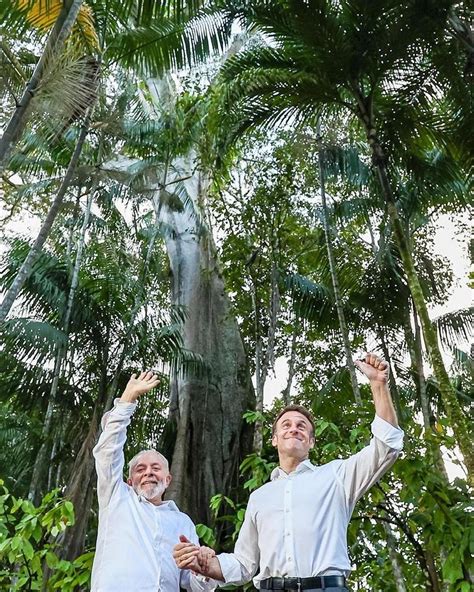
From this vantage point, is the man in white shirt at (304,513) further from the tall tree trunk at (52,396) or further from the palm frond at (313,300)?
the palm frond at (313,300)

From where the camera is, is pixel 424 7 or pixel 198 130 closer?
pixel 424 7

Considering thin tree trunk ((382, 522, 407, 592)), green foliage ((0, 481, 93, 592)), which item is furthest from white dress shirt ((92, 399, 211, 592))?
thin tree trunk ((382, 522, 407, 592))

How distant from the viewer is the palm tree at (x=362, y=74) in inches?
248

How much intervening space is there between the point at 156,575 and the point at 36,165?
9094mm

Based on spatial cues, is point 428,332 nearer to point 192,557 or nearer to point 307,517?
point 307,517

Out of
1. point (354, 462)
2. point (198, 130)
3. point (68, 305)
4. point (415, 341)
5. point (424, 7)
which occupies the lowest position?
point (354, 462)

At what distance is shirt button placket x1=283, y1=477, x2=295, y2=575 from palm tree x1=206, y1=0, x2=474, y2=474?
3120mm

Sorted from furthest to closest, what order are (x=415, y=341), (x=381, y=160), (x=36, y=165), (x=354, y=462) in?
(x=36, y=165) < (x=415, y=341) < (x=381, y=160) < (x=354, y=462)

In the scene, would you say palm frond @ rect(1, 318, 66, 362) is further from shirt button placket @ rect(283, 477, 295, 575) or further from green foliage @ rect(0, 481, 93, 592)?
shirt button placket @ rect(283, 477, 295, 575)

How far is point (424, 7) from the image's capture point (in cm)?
619

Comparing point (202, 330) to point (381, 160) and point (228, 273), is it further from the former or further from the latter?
Answer: point (381, 160)

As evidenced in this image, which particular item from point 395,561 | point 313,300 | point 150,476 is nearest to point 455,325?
point 313,300

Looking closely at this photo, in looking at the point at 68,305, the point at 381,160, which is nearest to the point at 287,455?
the point at 381,160

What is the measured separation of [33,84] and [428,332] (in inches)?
146
